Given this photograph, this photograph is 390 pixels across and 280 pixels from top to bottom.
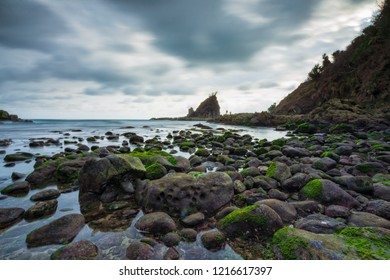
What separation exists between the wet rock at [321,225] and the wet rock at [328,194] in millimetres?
847

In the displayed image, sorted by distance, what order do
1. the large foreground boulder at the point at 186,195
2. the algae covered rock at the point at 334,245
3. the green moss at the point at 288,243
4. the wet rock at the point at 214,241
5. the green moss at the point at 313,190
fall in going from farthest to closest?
the green moss at the point at 313,190 < the large foreground boulder at the point at 186,195 < the wet rock at the point at 214,241 < the green moss at the point at 288,243 < the algae covered rock at the point at 334,245

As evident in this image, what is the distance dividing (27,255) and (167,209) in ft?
7.18

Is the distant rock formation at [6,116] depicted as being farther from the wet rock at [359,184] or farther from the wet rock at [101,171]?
the wet rock at [359,184]

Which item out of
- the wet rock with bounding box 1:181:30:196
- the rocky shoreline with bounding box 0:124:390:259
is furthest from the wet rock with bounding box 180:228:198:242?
the wet rock with bounding box 1:181:30:196

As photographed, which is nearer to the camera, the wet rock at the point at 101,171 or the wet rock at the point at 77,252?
the wet rock at the point at 77,252

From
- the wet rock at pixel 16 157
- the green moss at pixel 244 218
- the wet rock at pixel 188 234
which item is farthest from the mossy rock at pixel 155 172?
the wet rock at pixel 16 157

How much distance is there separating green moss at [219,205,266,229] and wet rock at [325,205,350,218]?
1484mm

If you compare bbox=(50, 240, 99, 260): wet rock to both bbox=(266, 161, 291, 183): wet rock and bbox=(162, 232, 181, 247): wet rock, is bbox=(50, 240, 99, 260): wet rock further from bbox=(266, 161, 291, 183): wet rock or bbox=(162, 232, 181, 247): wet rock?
bbox=(266, 161, 291, 183): wet rock

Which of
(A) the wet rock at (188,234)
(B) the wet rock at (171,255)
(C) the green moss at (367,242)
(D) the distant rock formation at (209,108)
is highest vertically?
(D) the distant rock formation at (209,108)

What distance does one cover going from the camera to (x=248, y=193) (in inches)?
190

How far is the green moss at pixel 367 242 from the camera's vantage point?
2.61 meters

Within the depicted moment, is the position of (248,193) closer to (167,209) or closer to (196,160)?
(167,209)

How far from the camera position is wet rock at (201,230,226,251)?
3.11 m
